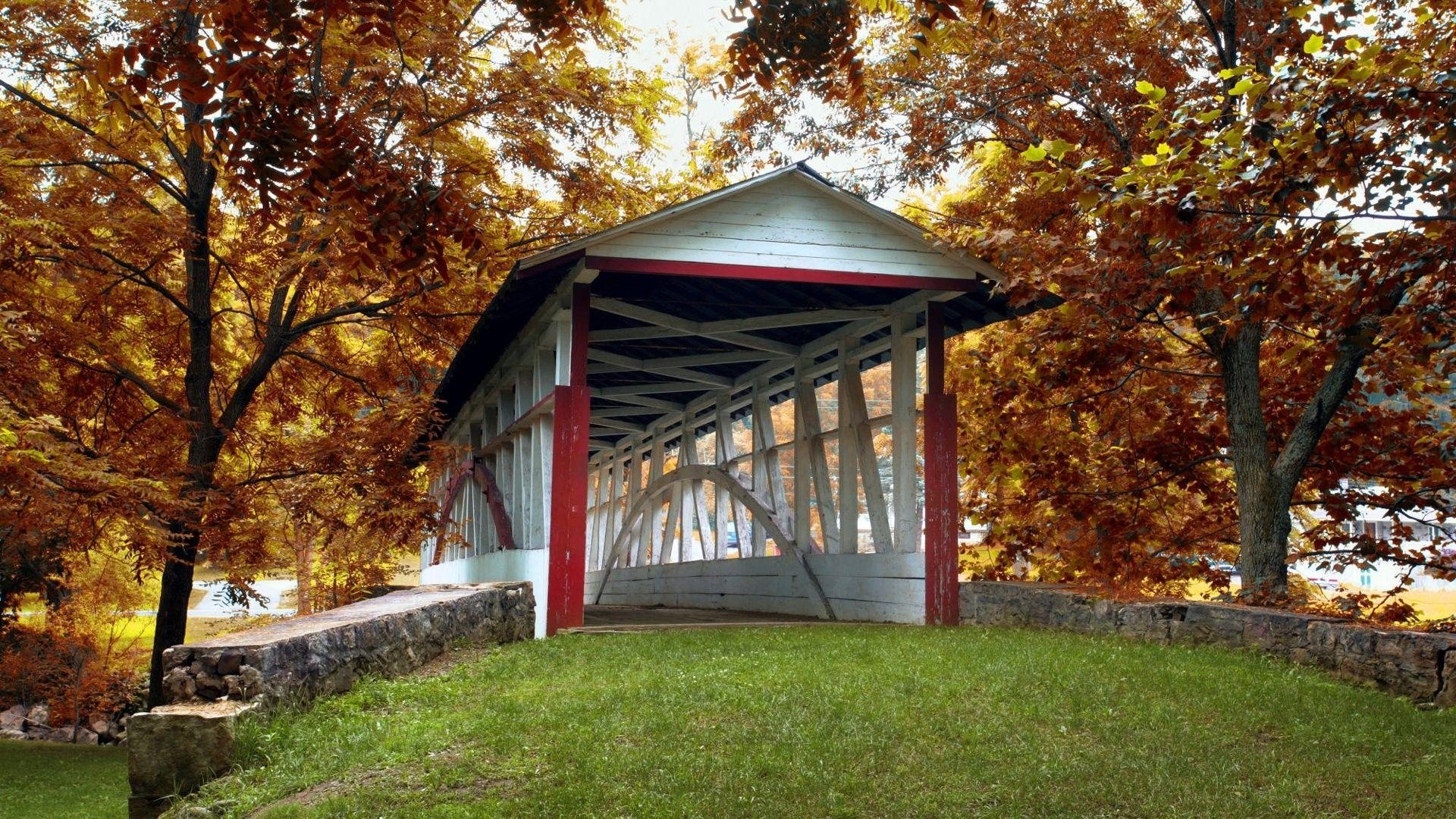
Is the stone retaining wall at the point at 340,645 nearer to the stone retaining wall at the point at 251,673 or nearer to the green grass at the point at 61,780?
the stone retaining wall at the point at 251,673

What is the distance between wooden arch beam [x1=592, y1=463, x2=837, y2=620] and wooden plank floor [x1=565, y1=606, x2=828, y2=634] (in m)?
0.50

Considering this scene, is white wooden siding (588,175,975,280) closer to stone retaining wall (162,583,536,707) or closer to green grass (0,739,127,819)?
stone retaining wall (162,583,536,707)

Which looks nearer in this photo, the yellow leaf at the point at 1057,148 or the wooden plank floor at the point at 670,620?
the yellow leaf at the point at 1057,148

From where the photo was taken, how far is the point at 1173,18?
10.9 m

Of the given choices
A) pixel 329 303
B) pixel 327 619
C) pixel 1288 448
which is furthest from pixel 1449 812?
pixel 329 303

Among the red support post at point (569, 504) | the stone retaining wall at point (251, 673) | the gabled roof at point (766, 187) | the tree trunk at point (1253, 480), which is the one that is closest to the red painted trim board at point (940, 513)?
the gabled roof at point (766, 187)

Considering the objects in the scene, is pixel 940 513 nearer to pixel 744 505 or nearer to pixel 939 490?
pixel 939 490

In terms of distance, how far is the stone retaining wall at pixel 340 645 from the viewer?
19.8ft

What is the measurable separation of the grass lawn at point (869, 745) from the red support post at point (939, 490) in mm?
3590

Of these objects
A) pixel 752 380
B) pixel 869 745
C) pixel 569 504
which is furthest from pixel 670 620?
pixel 869 745

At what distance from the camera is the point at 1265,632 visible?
7.71 metres

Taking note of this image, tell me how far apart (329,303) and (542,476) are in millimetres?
6394

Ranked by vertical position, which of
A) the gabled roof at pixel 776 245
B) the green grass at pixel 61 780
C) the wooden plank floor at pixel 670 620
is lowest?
Answer: the green grass at pixel 61 780

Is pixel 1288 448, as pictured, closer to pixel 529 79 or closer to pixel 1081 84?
pixel 1081 84
